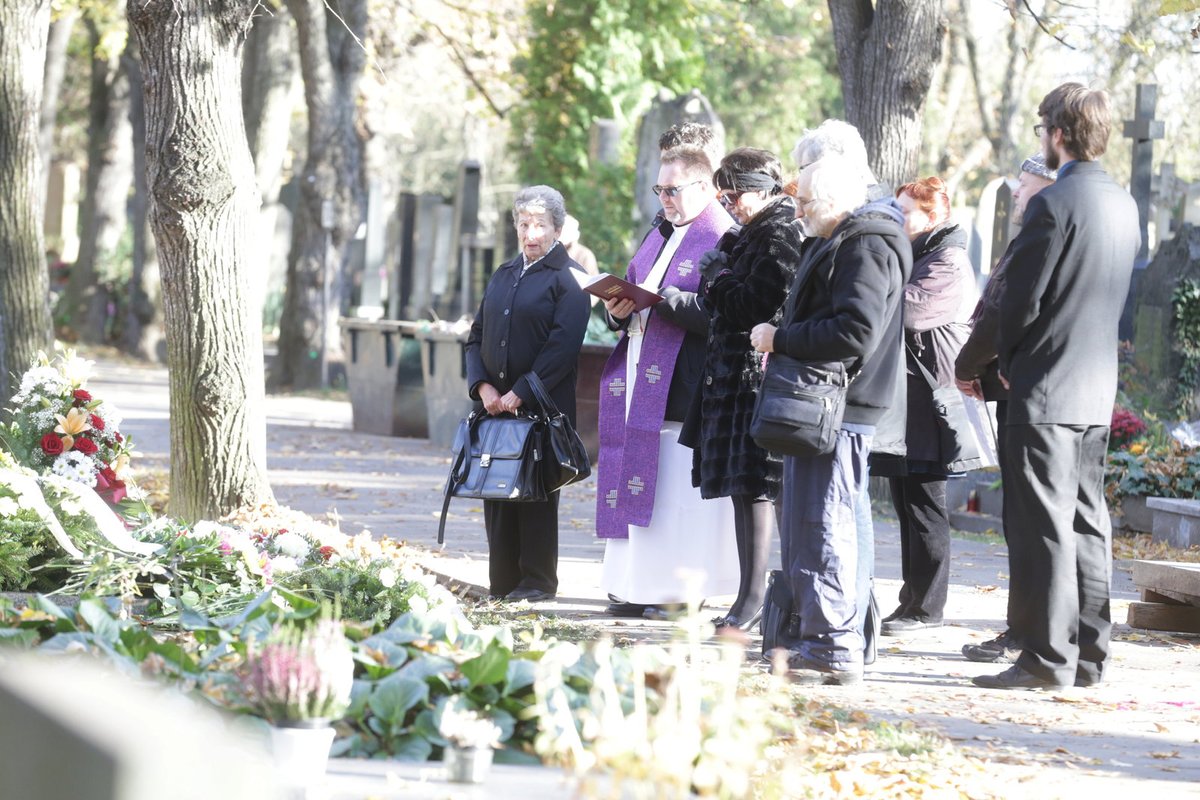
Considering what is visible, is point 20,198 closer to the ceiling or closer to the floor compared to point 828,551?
closer to the ceiling

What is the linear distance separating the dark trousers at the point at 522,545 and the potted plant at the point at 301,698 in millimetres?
3978

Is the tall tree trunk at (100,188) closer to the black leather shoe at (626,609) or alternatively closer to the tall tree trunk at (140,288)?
the tall tree trunk at (140,288)

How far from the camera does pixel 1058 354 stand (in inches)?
227

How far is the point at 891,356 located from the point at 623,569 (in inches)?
81.2

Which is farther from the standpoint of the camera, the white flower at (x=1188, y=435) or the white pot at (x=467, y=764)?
the white flower at (x=1188, y=435)

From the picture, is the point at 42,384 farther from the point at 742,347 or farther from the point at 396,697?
the point at 396,697

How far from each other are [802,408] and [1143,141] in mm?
10951

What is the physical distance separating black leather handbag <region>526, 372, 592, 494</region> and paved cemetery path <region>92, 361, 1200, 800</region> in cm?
61

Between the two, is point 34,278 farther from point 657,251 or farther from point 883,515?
point 883,515

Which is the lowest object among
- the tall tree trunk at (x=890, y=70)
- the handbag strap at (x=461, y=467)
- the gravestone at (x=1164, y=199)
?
the handbag strap at (x=461, y=467)

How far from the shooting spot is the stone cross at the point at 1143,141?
15.1 m

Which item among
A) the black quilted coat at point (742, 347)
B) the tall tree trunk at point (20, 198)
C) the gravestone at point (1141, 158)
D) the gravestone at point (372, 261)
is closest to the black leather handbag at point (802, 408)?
the black quilted coat at point (742, 347)

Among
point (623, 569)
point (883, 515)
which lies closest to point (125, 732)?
point (623, 569)

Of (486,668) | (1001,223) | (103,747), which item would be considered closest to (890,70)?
(1001,223)
